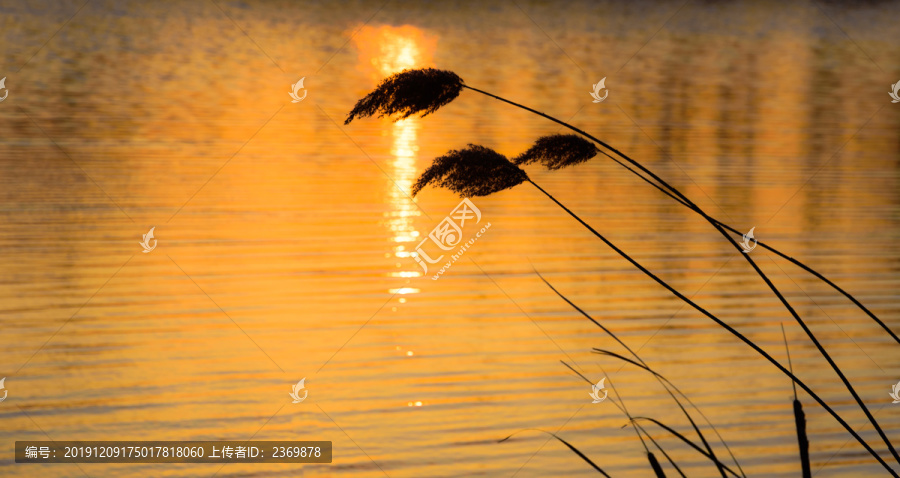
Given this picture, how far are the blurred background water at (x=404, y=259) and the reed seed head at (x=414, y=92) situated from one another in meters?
1.10

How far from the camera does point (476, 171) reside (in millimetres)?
640

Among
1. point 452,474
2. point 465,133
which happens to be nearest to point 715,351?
point 452,474

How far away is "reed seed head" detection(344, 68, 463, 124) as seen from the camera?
0.64m

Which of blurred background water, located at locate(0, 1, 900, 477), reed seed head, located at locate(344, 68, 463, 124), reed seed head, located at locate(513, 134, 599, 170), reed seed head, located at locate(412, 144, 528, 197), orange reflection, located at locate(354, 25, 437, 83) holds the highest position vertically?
orange reflection, located at locate(354, 25, 437, 83)

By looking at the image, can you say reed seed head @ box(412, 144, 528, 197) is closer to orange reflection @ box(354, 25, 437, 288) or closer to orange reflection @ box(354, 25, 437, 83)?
orange reflection @ box(354, 25, 437, 288)

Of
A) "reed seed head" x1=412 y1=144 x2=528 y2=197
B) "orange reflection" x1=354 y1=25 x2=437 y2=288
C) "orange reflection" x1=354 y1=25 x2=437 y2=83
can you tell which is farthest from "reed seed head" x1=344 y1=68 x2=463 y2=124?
"orange reflection" x1=354 y1=25 x2=437 y2=83

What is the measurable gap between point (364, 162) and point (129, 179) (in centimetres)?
92

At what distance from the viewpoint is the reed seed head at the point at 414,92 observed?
2.10 ft

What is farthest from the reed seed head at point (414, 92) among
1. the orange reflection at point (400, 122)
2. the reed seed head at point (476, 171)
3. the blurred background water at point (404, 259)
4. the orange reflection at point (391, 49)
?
the orange reflection at point (391, 49)

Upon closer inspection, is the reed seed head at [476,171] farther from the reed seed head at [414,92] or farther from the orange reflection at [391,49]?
the orange reflection at [391,49]

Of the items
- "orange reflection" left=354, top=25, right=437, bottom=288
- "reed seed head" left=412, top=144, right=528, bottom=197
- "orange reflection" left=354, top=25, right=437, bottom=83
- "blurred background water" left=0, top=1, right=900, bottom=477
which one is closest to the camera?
"reed seed head" left=412, top=144, right=528, bottom=197

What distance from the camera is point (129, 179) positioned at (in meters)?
3.22

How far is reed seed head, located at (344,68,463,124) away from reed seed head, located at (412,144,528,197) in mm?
44

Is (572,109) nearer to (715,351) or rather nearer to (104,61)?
(715,351)
